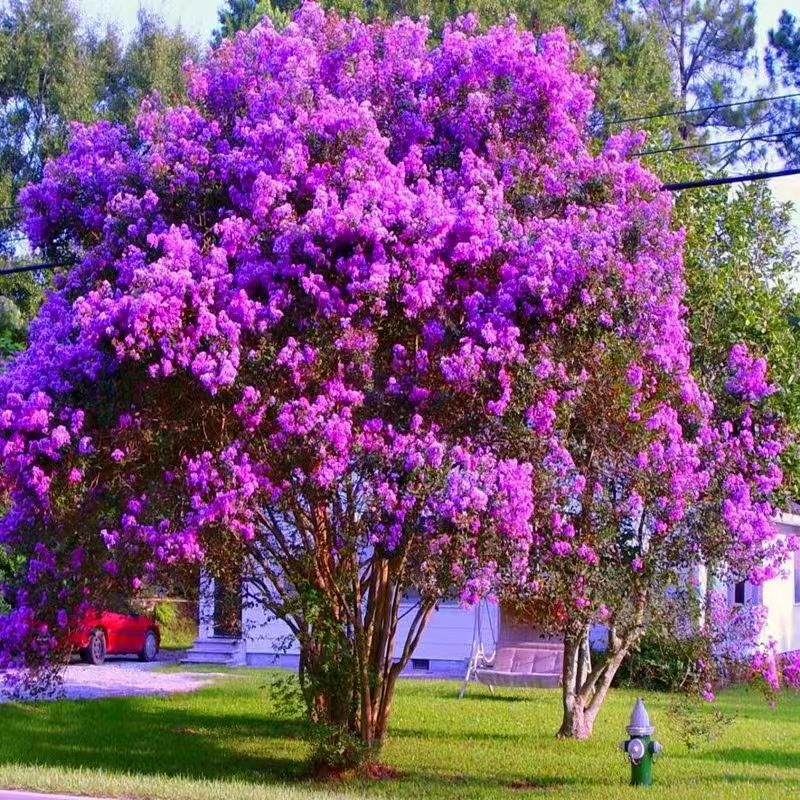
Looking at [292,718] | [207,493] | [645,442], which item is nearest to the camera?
[207,493]

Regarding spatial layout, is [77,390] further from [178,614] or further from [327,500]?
[178,614]

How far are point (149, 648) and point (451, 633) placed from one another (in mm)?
6268

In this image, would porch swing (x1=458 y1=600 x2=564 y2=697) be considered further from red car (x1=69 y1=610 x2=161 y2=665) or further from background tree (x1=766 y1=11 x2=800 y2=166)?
background tree (x1=766 y1=11 x2=800 y2=166)

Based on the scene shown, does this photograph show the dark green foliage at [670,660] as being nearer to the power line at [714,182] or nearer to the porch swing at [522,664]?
the porch swing at [522,664]

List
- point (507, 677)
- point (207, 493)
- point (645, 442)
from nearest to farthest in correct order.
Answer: point (207, 493) < point (645, 442) < point (507, 677)

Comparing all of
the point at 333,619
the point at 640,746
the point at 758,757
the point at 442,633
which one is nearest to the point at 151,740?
the point at 333,619

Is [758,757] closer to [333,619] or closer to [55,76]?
[333,619]

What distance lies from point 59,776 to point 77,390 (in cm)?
310

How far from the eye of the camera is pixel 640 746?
1128 cm

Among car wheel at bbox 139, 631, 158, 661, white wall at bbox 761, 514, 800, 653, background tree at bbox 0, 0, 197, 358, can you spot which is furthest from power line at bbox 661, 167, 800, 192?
background tree at bbox 0, 0, 197, 358

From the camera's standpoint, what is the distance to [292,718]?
50.9 ft

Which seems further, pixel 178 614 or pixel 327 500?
pixel 178 614

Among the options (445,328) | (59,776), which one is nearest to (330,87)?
(445,328)

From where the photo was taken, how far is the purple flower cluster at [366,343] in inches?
380
